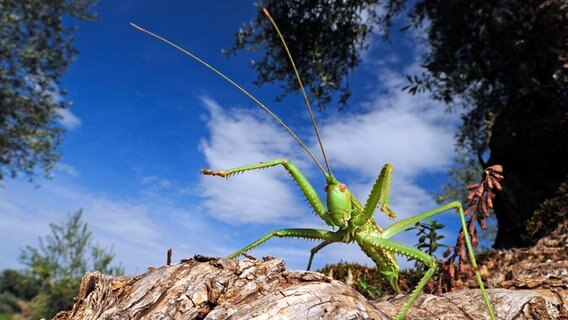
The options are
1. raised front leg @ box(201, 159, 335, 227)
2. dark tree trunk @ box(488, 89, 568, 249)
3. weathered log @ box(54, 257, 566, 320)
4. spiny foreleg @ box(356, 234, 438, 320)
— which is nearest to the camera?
weathered log @ box(54, 257, 566, 320)

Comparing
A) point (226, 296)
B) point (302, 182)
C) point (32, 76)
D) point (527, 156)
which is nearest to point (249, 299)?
point (226, 296)

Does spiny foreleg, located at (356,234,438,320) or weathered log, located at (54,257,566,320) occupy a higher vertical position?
spiny foreleg, located at (356,234,438,320)

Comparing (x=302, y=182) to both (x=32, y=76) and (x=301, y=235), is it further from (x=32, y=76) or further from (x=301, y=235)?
(x=32, y=76)

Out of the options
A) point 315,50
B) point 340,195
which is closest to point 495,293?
point 340,195

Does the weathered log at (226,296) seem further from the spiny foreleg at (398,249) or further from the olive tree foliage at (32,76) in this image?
the olive tree foliage at (32,76)

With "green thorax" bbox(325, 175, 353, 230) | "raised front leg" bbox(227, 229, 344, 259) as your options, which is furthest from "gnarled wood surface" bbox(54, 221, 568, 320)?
"green thorax" bbox(325, 175, 353, 230)

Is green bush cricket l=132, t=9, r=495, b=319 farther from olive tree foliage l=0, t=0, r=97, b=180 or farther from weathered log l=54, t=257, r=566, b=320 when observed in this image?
olive tree foliage l=0, t=0, r=97, b=180

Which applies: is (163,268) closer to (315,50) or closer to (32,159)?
(315,50)

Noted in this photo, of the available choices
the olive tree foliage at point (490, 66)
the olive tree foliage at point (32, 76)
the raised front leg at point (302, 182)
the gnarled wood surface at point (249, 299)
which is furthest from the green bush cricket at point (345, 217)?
the olive tree foliage at point (32, 76)
